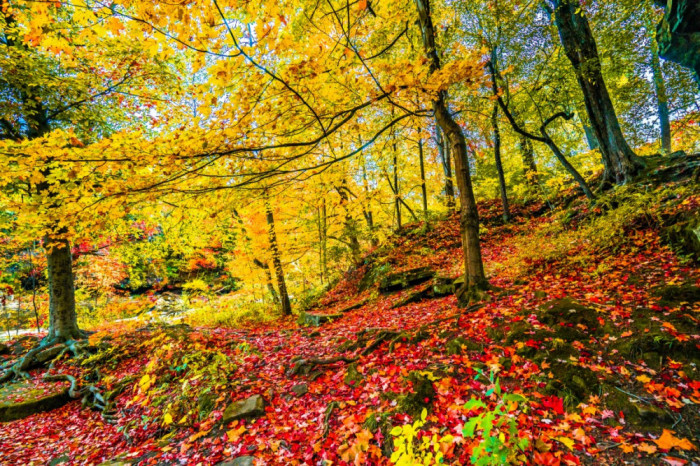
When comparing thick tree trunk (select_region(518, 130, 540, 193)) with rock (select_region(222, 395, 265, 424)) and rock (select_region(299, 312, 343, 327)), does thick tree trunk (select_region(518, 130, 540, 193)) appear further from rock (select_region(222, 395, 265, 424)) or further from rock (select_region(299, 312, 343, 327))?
rock (select_region(222, 395, 265, 424))

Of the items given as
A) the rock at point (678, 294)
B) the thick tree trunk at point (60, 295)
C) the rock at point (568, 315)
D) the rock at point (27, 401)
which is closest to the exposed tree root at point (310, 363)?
the rock at point (568, 315)

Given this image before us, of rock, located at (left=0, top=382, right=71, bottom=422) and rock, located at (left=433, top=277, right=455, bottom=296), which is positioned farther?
rock, located at (left=433, top=277, right=455, bottom=296)

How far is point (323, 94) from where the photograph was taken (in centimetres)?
361

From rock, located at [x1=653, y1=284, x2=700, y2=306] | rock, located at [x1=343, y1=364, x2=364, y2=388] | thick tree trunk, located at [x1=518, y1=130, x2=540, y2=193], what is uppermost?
thick tree trunk, located at [x1=518, y1=130, x2=540, y2=193]

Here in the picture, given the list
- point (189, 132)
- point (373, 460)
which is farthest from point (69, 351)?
point (373, 460)

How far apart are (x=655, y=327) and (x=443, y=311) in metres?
3.01

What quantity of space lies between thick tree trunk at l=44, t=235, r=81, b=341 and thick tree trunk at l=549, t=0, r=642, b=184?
1443 centimetres

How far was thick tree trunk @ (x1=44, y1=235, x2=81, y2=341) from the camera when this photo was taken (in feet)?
25.1

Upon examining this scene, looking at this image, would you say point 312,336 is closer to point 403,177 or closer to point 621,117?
point 403,177

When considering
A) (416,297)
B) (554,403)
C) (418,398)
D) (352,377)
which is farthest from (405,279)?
(554,403)

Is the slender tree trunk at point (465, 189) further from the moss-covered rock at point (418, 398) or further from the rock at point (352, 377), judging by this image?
the rock at point (352, 377)

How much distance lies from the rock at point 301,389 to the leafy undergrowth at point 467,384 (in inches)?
1.3

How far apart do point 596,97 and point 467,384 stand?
871 centimetres

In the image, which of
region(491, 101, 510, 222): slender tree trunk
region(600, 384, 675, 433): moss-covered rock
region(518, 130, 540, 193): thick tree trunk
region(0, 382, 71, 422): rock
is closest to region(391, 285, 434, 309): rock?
region(600, 384, 675, 433): moss-covered rock
